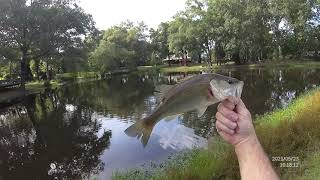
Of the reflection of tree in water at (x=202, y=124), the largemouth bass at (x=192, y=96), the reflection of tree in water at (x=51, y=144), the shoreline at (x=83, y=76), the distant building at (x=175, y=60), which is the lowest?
the reflection of tree in water at (x=51, y=144)

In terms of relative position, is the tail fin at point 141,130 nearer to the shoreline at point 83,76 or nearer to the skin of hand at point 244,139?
the skin of hand at point 244,139

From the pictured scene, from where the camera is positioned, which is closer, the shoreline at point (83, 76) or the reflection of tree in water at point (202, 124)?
the reflection of tree in water at point (202, 124)

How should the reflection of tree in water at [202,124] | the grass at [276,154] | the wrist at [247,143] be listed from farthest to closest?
the reflection of tree in water at [202,124] < the grass at [276,154] < the wrist at [247,143]

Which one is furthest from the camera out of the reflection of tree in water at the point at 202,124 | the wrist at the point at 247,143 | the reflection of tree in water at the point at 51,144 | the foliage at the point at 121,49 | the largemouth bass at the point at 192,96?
the foliage at the point at 121,49

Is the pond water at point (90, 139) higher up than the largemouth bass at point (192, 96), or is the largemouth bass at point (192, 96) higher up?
the largemouth bass at point (192, 96)

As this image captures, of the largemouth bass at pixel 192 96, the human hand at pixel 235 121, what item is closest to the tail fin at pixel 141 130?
the largemouth bass at pixel 192 96

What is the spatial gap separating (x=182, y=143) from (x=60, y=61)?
1850 inches

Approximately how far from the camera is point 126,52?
9838 cm

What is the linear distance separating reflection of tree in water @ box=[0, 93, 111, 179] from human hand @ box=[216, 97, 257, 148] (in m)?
12.7

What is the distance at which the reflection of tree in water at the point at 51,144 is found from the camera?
15.5 meters

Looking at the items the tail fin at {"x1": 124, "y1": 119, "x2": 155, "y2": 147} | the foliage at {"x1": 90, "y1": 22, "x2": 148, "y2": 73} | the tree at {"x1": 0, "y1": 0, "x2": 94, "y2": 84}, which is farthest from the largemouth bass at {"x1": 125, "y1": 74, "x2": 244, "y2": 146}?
the foliage at {"x1": 90, "y1": 22, "x2": 148, "y2": 73}

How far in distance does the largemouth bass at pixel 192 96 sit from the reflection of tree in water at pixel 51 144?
11920 millimetres

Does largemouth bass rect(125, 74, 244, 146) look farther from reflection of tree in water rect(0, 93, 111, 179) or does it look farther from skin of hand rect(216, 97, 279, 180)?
reflection of tree in water rect(0, 93, 111, 179)

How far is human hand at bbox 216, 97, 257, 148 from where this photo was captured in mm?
2416
